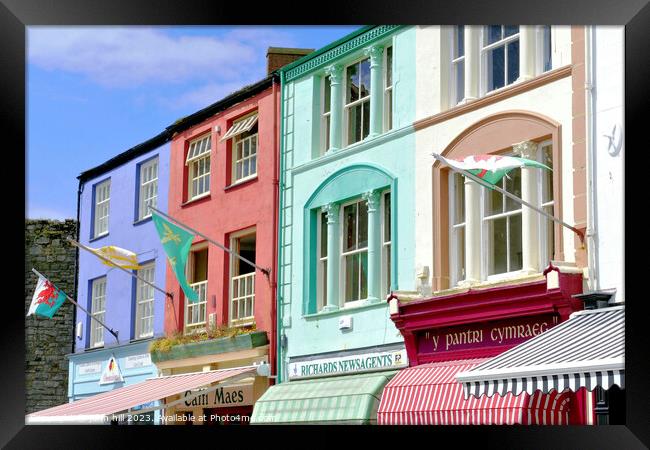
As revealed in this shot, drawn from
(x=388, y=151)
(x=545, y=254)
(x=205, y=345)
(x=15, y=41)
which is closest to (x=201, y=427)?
(x=15, y=41)

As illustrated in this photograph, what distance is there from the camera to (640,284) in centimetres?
984

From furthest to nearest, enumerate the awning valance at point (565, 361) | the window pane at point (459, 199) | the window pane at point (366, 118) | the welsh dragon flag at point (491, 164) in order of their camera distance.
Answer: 1. the window pane at point (366, 118)
2. the window pane at point (459, 199)
3. the welsh dragon flag at point (491, 164)
4. the awning valance at point (565, 361)

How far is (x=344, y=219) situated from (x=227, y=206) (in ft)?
11.3

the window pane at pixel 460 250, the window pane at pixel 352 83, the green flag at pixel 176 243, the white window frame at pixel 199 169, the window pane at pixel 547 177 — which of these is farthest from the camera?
the white window frame at pixel 199 169

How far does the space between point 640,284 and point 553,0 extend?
2.32 m

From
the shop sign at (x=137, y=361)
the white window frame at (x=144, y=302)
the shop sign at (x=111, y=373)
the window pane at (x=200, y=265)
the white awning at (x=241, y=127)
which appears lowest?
the shop sign at (x=111, y=373)

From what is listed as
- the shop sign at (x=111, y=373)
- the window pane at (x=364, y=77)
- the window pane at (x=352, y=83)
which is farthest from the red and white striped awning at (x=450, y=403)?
the shop sign at (x=111, y=373)

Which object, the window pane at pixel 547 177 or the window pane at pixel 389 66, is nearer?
the window pane at pixel 547 177

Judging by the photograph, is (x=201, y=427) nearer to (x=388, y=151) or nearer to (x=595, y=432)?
(x=595, y=432)

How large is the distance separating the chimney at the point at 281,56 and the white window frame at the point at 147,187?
3846 millimetres

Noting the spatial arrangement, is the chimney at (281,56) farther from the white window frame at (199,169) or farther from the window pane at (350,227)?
the window pane at (350,227)

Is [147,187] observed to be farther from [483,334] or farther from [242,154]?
[483,334]

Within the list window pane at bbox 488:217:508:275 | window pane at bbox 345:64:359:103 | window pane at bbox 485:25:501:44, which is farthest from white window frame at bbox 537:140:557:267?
window pane at bbox 345:64:359:103

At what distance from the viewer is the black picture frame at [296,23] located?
9.12m
